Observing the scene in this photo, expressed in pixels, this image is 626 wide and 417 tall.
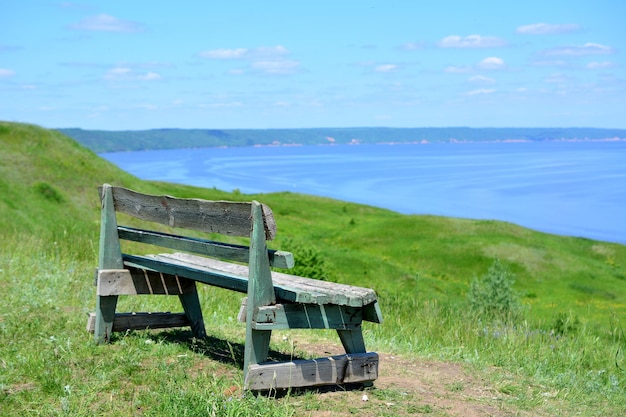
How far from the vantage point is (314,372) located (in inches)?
248

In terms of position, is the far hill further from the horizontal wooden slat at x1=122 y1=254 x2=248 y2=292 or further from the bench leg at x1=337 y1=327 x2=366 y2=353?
the bench leg at x1=337 y1=327 x2=366 y2=353

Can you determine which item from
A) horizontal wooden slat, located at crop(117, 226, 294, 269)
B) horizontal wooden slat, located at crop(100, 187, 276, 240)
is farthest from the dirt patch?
horizontal wooden slat, located at crop(100, 187, 276, 240)

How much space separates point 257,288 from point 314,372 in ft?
3.16

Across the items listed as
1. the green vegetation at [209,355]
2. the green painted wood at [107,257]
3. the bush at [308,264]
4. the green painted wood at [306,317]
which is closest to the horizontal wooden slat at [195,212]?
the green painted wood at [107,257]

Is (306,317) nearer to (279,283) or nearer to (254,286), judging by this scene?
(279,283)

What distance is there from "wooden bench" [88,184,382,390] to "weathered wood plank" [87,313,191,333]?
0.22 metres

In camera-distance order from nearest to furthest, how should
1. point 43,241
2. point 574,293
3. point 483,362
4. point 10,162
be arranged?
1. point 483,362
2. point 43,241
3. point 10,162
4. point 574,293

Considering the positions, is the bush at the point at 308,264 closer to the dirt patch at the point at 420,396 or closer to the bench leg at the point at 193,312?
the bench leg at the point at 193,312

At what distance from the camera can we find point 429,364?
8094mm

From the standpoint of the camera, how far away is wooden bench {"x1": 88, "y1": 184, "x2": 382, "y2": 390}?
19.6 feet

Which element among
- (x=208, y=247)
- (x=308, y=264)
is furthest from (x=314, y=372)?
(x=308, y=264)

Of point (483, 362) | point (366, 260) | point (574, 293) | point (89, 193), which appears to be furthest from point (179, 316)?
point (574, 293)

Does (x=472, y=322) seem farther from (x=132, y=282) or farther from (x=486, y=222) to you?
(x=486, y=222)

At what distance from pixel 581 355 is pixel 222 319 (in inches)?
195
